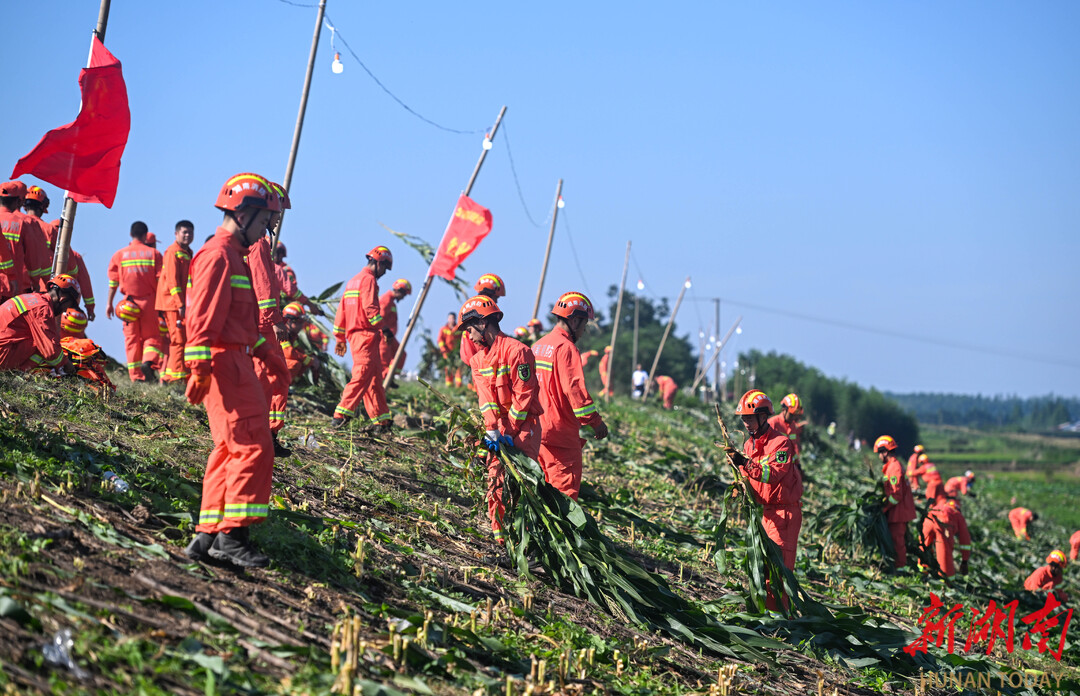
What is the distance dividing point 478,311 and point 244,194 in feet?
8.89

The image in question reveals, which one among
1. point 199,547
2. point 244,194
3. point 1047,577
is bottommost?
point 199,547

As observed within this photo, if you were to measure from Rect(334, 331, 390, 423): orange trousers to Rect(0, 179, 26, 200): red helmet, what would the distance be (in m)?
3.85

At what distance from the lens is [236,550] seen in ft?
19.4

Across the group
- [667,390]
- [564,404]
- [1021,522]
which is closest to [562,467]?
[564,404]

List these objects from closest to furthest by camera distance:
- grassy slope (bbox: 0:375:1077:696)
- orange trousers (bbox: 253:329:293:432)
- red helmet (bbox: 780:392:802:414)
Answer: grassy slope (bbox: 0:375:1077:696) < orange trousers (bbox: 253:329:293:432) < red helmet (bbox: 780:392:802:414)

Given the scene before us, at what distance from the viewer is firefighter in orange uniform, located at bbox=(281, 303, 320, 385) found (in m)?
12.3

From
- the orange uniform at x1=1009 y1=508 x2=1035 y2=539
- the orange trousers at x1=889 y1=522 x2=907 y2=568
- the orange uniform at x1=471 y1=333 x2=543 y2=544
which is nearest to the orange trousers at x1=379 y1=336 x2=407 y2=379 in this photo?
the orange uniform at x1=471 y1=333 x2=543 y2=544

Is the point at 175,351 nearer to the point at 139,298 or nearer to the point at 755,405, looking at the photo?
the point at 139,298

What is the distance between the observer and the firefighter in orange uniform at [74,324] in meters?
10.6

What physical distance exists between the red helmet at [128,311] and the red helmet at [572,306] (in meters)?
6.58

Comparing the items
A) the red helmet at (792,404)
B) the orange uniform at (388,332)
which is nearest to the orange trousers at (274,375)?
the orange uniform at (388,332)

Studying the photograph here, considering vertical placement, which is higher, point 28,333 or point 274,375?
point 274,375

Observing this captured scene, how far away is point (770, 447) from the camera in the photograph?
920 cm

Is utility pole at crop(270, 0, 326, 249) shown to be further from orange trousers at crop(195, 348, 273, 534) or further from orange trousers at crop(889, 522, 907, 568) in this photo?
orange trousers at crop(889, 522, 907, 568)
